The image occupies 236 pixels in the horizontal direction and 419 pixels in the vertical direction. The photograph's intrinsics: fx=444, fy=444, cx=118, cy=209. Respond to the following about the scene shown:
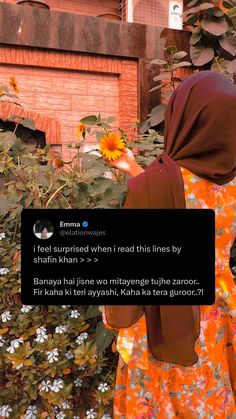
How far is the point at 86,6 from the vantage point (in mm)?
3773

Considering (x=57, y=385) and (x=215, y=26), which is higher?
(x=215, y=26)

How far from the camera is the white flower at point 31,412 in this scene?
5.20ft

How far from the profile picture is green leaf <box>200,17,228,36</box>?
261 centimetres

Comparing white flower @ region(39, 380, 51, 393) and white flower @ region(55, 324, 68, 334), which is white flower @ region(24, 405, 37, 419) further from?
white flower @ region(55, 324, 68, 334)

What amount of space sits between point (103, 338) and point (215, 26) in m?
2.56

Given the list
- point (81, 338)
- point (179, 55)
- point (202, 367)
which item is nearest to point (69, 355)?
point (81, 338)

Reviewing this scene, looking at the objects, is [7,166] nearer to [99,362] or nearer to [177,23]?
[99,362]

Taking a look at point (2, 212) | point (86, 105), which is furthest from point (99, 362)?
point (86, 105)

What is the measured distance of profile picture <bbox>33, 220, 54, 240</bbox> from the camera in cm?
106

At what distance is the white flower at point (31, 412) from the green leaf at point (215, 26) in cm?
271

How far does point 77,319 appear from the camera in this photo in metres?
1.66

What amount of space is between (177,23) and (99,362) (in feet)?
9.83

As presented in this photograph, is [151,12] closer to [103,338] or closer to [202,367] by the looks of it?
[103,338]
